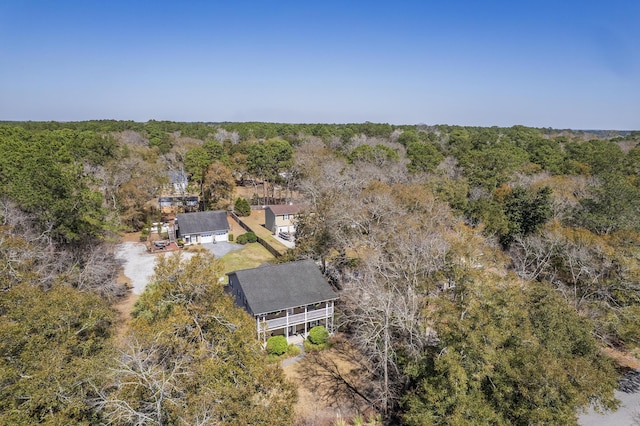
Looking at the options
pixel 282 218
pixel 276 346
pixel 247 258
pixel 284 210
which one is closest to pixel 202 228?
pixel 247 258

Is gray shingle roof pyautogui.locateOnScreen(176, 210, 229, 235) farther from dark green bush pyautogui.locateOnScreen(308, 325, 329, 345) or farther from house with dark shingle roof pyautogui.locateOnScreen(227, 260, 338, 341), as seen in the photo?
dark green bush pyautogui.locateOnScreen(308, 325, 329, 345)

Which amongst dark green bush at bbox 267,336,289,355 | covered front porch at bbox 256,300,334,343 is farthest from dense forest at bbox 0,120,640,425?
dark green bush at bbox 267,336,289,355

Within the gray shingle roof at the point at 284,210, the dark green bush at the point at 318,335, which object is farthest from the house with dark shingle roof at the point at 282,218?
the dark green bush at the point at 318,335

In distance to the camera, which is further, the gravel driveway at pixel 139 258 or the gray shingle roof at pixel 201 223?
the gray shingle roof at pixel 201 223

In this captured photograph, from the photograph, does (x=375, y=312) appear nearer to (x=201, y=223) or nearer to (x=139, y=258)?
(x=139, y=258)

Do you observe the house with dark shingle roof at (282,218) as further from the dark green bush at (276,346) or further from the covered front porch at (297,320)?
the dark green bush at (276,346)

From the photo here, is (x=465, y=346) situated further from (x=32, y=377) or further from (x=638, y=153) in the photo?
(x=638, y=153)
